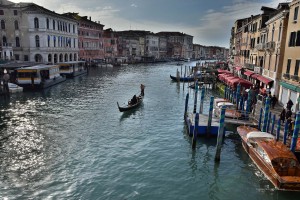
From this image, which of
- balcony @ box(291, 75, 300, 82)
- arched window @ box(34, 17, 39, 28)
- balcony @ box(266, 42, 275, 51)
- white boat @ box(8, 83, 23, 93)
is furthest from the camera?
arched window @ box(34, 17, 39, 28)

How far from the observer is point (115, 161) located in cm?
1459

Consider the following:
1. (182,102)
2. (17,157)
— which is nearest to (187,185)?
(17,157)

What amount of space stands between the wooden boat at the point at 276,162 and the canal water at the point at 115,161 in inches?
20.6

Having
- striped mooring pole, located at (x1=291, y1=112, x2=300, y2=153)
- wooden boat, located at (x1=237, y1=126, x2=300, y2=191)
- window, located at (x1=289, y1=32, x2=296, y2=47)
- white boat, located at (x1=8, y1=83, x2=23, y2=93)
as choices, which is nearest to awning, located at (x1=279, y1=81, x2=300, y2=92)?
window, located at (x1=289, y1=32, x2=296, y2=47)

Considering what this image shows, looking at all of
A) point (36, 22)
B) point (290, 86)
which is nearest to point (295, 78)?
point (290, 86)

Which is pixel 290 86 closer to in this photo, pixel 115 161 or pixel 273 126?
pixel 273 126

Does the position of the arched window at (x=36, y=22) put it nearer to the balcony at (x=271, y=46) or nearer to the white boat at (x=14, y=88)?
the white boat at (x=14, y=88)

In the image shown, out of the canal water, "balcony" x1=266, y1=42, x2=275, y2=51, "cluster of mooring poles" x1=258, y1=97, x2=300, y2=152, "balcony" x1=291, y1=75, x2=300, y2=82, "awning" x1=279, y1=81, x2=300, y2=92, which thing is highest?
"balcony" x1=266, y1=42, x2=275, y2=51

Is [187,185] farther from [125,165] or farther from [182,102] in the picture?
[182,102]

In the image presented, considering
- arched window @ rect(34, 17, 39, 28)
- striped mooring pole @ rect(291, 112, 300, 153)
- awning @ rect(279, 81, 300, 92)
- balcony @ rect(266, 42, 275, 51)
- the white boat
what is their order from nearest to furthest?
1. striped mooring pole @ rect(291, 112, 300, 153)
2. awning @ rect(279, 81, 300, 92)
3. balcony @ rect(266, 42, 275, 51)
4. the white boat
5. arched window @ rect(34, 17, 39, 28)

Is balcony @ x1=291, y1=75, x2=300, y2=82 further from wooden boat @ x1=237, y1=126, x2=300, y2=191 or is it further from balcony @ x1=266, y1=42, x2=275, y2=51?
wooden boat @ x1=237, y1=126, x2=300, y2=191

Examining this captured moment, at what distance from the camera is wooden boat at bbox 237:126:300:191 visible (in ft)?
37.9

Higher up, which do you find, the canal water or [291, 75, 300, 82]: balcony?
[291, 75, 300, 82]: balcony

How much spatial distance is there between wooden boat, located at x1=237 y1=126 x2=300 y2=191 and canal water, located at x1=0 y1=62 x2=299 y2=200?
52 cm
